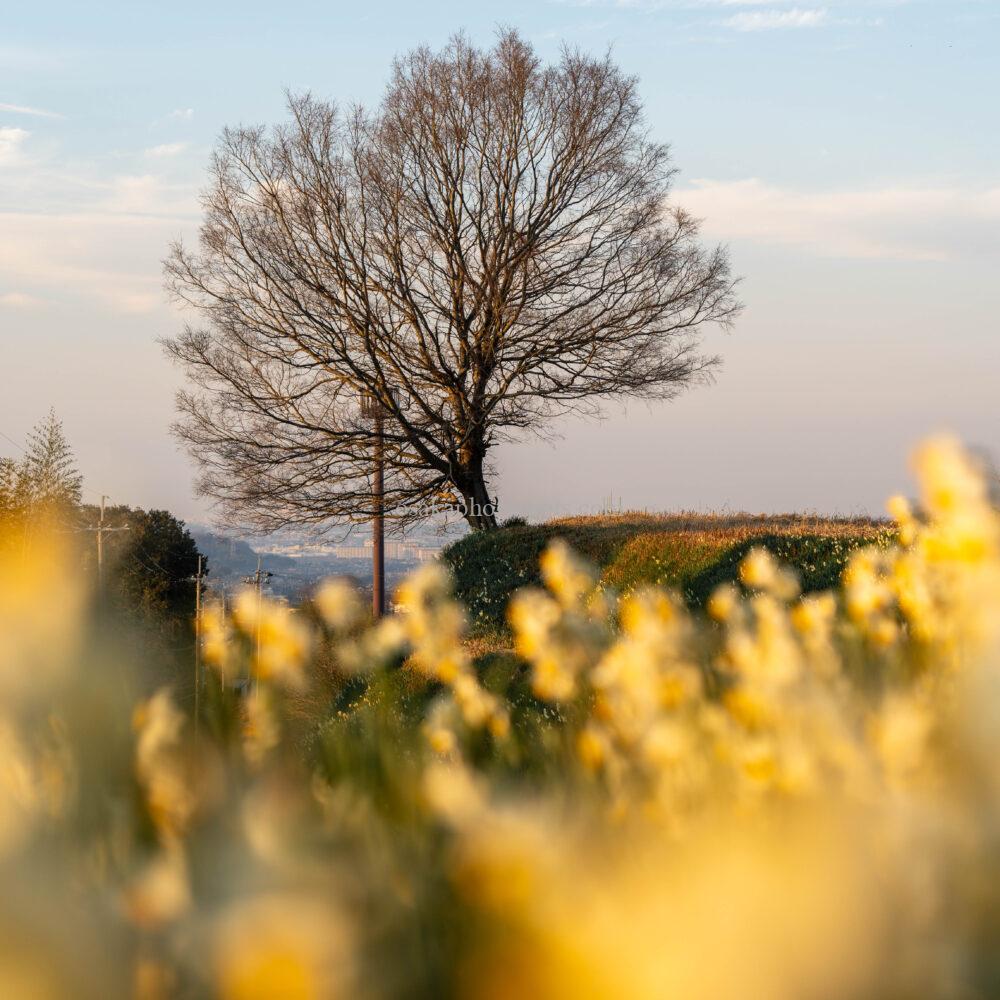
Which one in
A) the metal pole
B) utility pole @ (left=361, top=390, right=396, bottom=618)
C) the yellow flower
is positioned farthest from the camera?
the metal pole

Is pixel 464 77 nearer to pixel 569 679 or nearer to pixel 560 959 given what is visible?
pixel 569 679

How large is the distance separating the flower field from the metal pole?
1773 cm

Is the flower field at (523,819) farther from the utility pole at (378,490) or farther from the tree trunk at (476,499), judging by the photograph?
the tree trunk at (476,499)

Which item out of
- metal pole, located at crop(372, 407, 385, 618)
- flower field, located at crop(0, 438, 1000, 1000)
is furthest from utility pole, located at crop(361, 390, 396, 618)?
flower field, located at crop(0, 438, 1000, 1000)

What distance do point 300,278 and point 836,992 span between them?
2074 cm

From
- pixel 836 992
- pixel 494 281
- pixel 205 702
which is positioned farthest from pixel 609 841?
pixel 494 281

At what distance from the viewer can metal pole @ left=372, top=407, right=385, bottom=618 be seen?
21708mm

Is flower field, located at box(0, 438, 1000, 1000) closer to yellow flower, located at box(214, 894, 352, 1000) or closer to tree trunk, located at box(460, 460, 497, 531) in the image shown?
yellow flower, located at box(214, 894, 352, 1000)

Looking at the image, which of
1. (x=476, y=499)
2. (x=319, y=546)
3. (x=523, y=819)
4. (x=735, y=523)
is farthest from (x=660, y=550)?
(x=523, y=819)

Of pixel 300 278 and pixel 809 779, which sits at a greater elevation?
pixel 300 278

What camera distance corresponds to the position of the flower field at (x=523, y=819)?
5.04 ft

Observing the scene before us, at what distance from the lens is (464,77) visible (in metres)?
21.3

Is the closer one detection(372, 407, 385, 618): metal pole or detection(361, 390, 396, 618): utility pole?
detection(361, 390, 396, 618): utility pole

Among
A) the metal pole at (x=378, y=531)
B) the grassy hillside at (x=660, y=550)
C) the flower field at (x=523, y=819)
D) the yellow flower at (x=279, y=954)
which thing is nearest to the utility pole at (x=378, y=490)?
the metal pole at (x=378, y=531)
